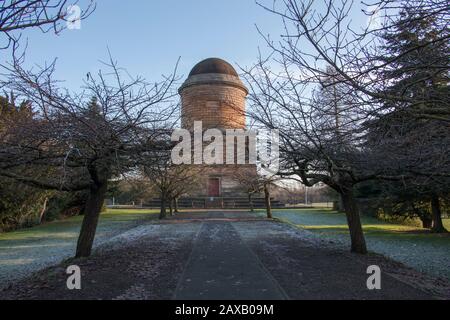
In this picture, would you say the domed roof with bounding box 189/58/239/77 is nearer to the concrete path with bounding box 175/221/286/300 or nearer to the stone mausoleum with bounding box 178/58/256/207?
the stone mausoleum with bounding box 178/58/256/207

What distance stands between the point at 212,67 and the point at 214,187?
12502 millimetres

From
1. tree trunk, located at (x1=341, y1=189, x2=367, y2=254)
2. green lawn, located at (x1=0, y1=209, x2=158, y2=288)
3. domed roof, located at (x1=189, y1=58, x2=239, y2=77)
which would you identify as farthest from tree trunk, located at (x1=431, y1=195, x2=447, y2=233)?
domed roof, located at (x1=189, y1=58, x2=239, y2=77)

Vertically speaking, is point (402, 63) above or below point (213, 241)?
above

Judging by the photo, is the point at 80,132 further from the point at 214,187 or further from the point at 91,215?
the point at 214,187

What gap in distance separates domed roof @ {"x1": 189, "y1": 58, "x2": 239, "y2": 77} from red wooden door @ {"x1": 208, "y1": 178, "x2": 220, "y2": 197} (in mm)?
11276

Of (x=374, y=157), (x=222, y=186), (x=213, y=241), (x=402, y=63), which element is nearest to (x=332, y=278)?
(x=374, y=157)

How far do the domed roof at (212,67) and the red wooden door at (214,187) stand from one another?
11.3 metres

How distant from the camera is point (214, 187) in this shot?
146ft

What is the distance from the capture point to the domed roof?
41.0 metres

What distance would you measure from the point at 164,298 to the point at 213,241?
758cm

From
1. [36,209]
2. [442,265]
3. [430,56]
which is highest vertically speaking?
[430,56]

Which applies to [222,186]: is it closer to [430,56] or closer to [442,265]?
[442,265]

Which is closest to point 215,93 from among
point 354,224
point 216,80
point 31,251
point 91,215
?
point 216,80

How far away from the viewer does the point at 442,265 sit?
→ 11.1 metres
